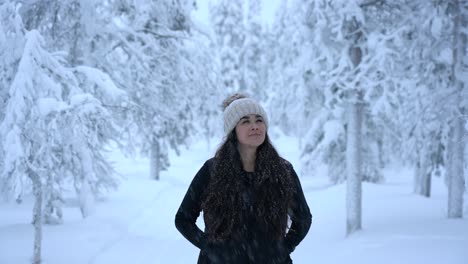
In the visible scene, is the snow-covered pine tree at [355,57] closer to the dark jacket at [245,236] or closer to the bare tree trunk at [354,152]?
the bare tree trunk at [354,152]

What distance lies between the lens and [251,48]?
125 feet

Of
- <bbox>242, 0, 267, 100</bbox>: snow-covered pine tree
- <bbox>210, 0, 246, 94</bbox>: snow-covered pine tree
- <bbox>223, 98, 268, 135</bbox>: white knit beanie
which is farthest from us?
<bbox>242, 0, 267, 100</bbox>: snow-covered pine tree

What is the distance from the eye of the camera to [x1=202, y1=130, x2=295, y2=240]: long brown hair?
2773mm

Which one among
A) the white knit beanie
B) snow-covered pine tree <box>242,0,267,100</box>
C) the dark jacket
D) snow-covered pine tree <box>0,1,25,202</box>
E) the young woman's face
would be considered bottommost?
the dark jacket

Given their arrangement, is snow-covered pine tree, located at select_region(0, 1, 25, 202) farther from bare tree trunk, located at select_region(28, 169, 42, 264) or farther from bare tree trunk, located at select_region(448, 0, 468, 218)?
bare tree trunk, located at select_region(448, 0, 468, 218)

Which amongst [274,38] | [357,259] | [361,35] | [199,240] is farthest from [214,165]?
[274,38]

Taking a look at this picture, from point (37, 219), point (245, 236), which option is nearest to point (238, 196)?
point (245, 236)

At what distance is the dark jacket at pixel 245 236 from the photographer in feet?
Result: 9.09

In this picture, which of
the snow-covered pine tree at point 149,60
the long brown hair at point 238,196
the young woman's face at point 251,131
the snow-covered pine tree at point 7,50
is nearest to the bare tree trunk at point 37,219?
the snow-covered pine tree at point 7,50

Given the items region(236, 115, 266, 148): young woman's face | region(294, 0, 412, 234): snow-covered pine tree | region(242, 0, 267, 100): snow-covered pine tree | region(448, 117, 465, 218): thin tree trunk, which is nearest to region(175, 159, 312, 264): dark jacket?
region(236, 115, 266, 148): young woman's face

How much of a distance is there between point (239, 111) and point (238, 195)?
0.58 m

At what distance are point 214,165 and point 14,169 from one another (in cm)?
434

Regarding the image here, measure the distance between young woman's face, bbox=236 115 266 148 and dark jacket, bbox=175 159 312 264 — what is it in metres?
0.22

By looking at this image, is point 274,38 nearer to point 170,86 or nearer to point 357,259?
point 170,86
